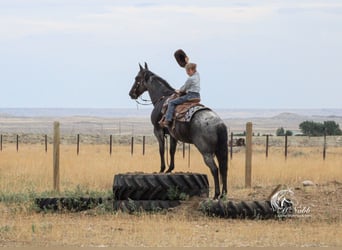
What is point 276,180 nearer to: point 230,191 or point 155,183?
point 230,191

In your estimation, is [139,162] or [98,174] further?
[139,162]

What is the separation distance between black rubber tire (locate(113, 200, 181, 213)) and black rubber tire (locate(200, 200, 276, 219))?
0.80 metres

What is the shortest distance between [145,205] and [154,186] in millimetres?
385

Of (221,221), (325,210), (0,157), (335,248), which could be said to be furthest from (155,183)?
(0,157)

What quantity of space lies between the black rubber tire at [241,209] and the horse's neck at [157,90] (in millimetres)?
3103

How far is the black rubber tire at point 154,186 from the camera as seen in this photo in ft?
55.9

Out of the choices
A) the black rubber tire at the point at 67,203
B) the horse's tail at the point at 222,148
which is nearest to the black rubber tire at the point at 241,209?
the horse's tail at the point at 222,148

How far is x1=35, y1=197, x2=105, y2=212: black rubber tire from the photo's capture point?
17.3 meters

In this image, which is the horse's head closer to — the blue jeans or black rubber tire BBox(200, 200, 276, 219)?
the blue jeans

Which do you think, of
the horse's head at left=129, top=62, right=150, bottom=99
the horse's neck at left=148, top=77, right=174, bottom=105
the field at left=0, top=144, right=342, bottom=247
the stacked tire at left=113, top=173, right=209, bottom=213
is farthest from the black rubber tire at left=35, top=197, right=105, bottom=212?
the horse's head at left=129, top=62, right=150, bottom=99

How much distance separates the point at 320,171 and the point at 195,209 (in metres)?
10.4

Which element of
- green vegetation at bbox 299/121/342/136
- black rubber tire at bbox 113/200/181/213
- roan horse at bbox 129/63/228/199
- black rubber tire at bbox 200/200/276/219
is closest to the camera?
black rubber tire at bbox 200/200/276/219

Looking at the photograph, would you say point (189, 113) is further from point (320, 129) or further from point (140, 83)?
point (320, 129)

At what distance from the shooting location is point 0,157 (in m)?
32.9
